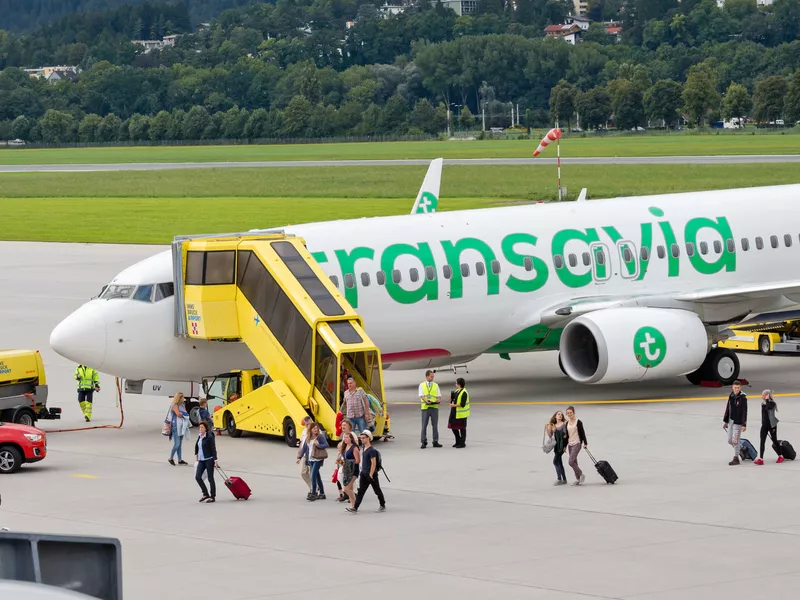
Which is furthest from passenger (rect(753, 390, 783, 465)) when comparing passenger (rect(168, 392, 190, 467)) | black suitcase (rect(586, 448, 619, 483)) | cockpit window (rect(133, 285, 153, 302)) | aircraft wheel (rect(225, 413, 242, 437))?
cockpit window (rect(133, 285, 153, 302))

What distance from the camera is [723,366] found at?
3519 centimetres

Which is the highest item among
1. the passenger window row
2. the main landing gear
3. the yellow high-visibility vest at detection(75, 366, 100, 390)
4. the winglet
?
the winglet

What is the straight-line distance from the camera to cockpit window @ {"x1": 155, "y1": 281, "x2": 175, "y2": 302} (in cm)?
3119

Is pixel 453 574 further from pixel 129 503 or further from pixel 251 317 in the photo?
pixel 251 317

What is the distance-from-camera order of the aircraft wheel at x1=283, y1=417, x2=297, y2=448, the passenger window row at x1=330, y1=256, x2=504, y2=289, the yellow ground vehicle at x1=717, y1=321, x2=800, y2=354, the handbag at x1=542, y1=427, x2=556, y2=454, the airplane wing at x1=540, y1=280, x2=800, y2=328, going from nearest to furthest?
the handbag at x1=542, y1=427, x2=556, y2=454 < the aircraft wheel at x1=283, y1=417, x2=297, y2=448 < the passenger window row at x1=330, y1=256, x2=504, y2=289 < the airplane wing at x1=540, y1=280, x2=800, y2=328 < the yellow ground vehicle at x1=717, y1=321, x2=800, y2=354

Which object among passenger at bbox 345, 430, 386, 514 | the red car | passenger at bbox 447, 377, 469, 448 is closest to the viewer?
passenger at bbox 345, 430, 386, 514

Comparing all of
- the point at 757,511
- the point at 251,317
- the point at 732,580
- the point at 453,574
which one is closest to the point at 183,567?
the point at 453,574

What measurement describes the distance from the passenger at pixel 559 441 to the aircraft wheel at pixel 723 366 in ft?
36.1

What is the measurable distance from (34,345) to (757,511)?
1065 inches

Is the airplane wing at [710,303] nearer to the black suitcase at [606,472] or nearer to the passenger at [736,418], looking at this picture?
the passenger at [736,418]

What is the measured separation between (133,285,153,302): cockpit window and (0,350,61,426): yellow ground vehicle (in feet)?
7.98

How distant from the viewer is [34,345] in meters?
43.7

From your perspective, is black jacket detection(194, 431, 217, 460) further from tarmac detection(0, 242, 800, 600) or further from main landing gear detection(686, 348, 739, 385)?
main landing gear detection(686, 348, 739, 385)

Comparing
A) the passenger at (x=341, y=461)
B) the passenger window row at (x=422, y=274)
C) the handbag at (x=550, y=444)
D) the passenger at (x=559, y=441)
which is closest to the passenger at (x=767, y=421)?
the passenger at (x=559, y=441)
